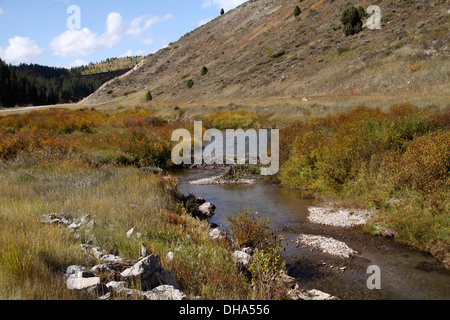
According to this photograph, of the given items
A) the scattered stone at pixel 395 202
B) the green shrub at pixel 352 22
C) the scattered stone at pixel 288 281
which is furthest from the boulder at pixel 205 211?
the green shrub at pixel 352 22

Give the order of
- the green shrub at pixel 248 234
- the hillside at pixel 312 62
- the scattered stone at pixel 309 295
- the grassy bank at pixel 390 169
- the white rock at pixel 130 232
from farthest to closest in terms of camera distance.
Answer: the hillside at pixel 312 62 → the grassy bank at pixel 390 169 → the green shrub at pixel 248 234 → the white rock at pixel 130 232 → the scattered stone at pixel 309 295

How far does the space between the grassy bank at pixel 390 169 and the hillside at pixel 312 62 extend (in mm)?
6213

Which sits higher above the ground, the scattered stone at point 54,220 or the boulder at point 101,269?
the scattered stone at point 54,220

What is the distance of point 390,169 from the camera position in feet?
33.5

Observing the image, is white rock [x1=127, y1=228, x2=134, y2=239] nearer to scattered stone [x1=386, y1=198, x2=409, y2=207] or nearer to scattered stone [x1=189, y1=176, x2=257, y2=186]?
scattered stone [x1=386, y1=198, x2=409, y2=207]

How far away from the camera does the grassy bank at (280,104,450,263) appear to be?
8227 millimetres

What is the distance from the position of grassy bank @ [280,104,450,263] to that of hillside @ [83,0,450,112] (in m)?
6.21

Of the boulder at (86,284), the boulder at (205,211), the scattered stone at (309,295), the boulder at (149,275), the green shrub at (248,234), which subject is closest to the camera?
the boulder at (86,284)

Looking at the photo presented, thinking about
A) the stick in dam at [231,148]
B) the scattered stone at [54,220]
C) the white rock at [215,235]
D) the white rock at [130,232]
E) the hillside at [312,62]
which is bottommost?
the white rock at [215,235]

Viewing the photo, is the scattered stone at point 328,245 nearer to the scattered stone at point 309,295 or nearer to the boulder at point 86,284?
the scattered stone at point 309,295

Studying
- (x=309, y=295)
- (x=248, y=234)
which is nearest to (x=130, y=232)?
(x=248, y=234)

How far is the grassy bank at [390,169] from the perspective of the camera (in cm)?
823

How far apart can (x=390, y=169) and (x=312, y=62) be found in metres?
34.2
